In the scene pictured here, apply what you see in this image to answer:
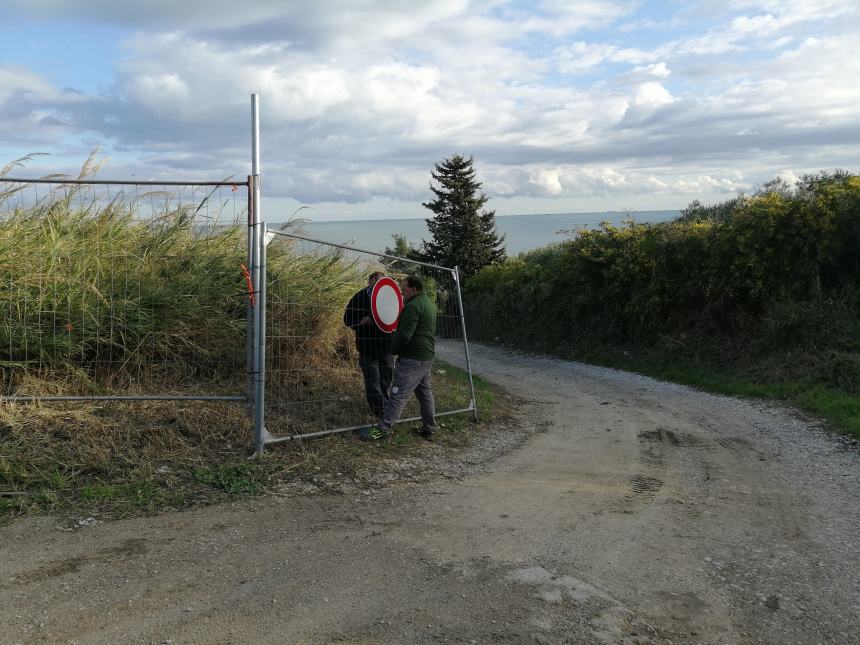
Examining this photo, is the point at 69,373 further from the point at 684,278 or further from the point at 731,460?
the point at 684,278

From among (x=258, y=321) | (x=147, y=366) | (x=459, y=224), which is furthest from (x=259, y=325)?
(x=459, y=224)

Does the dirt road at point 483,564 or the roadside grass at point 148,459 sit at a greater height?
the roadside grass at point 148,459

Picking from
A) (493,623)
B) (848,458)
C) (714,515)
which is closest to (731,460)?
(848,458)

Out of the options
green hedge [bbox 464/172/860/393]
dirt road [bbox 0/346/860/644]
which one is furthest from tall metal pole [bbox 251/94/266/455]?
green hedge [bbox 464/172/860/393]

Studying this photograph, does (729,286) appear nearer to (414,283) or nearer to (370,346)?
(414,283)

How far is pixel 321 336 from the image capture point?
366 inches

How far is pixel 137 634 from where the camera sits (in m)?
3.46

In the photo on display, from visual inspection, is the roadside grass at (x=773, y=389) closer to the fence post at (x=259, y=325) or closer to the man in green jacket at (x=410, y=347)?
the man in green jacket at (x=410, y=347)

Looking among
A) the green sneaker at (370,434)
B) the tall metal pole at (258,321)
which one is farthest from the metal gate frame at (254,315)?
the green sneaker at (370,434)

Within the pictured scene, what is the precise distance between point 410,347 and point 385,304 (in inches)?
25.3

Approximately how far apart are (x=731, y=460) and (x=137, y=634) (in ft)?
19.7

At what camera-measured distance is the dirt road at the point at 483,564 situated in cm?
361

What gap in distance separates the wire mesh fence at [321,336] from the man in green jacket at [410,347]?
47 cm

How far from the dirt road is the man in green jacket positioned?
1.12 meters
